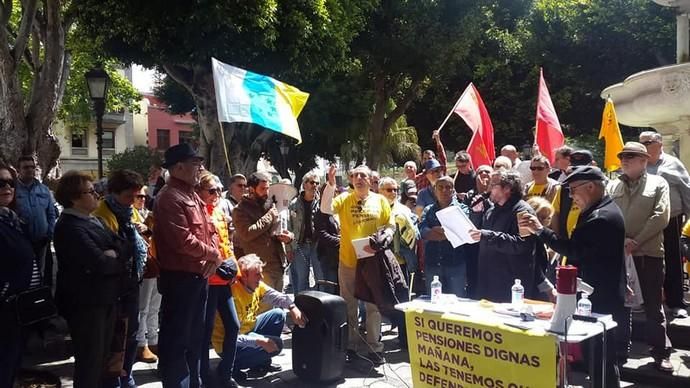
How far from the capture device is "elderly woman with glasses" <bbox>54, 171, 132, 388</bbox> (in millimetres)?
4020

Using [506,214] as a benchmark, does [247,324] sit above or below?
below

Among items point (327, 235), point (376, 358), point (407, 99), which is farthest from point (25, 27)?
point (407, 99)

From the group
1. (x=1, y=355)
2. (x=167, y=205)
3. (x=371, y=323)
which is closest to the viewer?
(x=1, y=355)

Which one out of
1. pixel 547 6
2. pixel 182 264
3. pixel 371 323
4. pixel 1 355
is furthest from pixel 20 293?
pixel 547 6

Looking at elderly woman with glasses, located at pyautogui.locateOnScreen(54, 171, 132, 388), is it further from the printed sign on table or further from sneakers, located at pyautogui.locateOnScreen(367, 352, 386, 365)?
sneakers, located at pyautogui.locateOnScreen(367, 352, 386, 365)

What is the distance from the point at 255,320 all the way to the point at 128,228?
58.3 inches

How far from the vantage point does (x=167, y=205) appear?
4.20m

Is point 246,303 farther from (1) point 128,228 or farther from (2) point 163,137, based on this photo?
(2) point 163,137

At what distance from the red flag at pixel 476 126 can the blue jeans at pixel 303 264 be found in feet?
9.27

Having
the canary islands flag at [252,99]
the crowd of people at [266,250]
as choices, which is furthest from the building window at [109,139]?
the canary islands flag at [252,99]

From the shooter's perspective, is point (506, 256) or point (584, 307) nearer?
point (584, 307)

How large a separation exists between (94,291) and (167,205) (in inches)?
29.6

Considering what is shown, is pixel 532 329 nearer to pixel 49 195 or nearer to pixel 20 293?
pixel 20 293

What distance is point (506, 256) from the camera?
4801 mm
